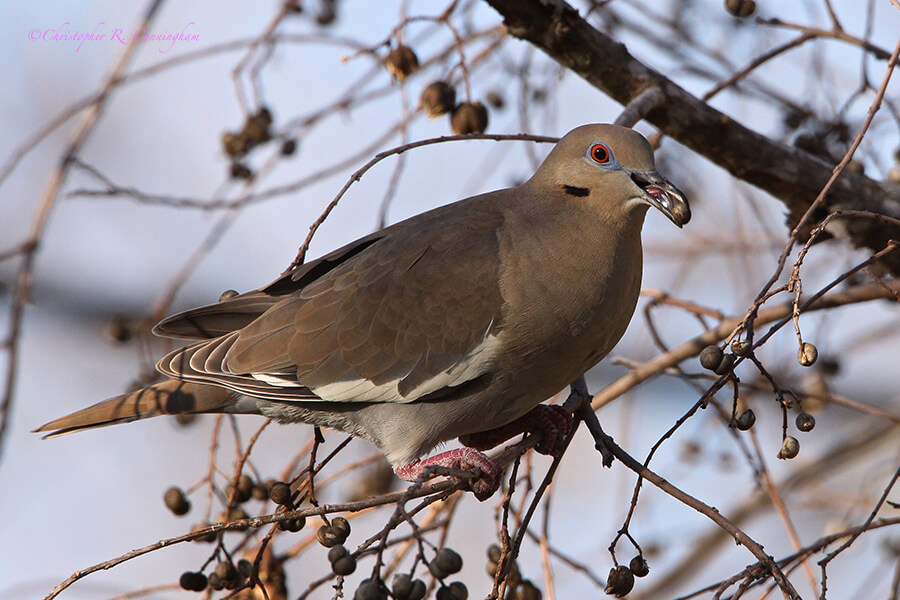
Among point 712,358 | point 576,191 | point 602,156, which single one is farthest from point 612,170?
point 712,358

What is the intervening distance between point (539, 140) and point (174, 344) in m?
1.82

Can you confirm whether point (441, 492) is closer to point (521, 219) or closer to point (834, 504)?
point (521, 219)

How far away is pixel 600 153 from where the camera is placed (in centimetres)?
293

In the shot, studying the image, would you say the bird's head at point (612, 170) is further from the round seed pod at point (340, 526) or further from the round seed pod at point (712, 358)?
the round seed pod at point (340, 526)

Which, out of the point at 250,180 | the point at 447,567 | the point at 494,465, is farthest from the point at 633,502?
the point at 250,180

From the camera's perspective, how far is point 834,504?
4.57 metres

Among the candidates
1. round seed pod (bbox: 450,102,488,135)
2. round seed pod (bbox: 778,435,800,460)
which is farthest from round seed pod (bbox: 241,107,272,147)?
round seed pod (bbox: 778,435,800,460)

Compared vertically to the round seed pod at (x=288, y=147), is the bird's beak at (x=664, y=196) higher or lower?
lower

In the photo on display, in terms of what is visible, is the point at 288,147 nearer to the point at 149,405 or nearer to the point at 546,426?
the point at 149,405

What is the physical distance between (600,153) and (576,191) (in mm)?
158

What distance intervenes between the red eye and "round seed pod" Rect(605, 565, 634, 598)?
1231 millimetres

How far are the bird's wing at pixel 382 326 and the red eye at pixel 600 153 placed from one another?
1.28 ft

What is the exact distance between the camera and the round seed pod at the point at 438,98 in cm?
313

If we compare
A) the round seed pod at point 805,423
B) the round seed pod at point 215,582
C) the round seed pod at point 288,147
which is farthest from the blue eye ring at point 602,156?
the round seed pod at point 215,582
